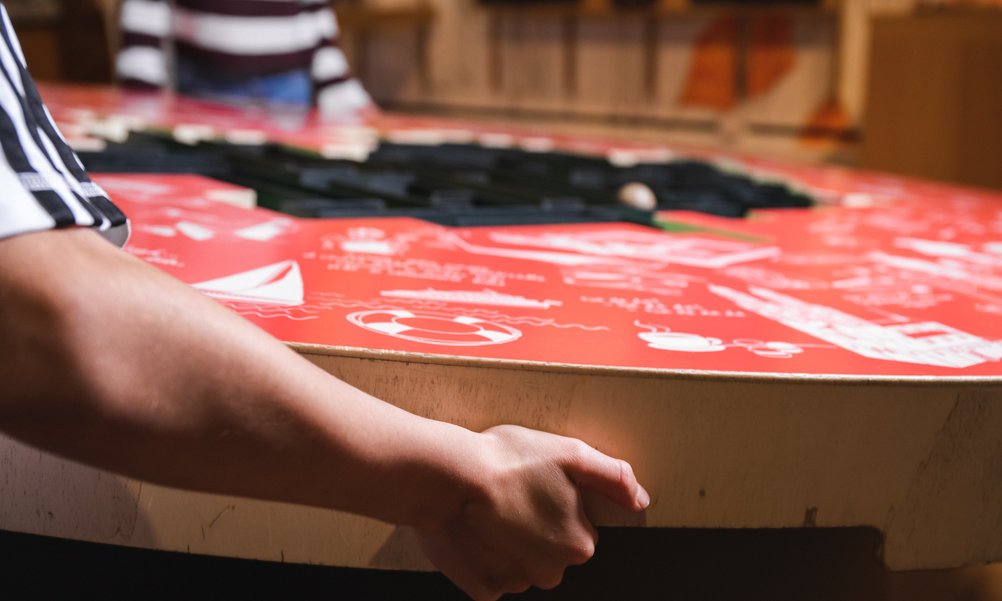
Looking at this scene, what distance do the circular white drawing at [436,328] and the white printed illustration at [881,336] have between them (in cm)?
19

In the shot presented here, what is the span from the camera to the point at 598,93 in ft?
18.2

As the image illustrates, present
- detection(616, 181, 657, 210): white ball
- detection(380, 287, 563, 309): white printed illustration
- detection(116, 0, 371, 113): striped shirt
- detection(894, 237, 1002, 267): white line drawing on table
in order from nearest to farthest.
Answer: detection(380, 287, 563, 309): white printed illustration, detection(894, 237, 1002, 267): white line drawing on table, detection(616, 181, 657, 210): white ball, detection(116, 0, 371, 113): striped shirt

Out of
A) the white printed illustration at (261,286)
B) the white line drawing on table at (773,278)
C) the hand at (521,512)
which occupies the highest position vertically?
the white printed illustration at (261,286)

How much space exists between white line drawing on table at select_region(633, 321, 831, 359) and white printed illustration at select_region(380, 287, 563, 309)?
80 mm

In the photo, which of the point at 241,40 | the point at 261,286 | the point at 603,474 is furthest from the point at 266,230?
the point at 241,40

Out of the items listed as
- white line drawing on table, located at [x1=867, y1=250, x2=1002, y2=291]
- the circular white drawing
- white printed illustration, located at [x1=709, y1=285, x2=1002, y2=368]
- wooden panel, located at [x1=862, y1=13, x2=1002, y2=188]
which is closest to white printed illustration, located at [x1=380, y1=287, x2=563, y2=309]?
the circular white drawing

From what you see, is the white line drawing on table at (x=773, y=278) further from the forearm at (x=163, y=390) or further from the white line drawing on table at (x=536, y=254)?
the forearm at (x=163, y=390)

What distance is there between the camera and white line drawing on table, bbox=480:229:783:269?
0.86m

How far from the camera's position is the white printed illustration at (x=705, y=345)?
57 cm

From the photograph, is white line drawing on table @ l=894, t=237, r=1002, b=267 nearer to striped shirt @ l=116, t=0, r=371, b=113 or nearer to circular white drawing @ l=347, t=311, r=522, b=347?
circular white drawing @ l=347, t=311, r=522, b=347

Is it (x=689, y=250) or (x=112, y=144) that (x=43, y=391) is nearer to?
(x=689, y=250)

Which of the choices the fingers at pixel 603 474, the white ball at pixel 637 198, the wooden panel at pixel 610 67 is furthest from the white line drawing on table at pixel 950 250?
the wooden panel at pixel 610 67

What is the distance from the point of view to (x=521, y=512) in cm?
53

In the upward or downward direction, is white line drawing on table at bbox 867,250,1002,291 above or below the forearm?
below
